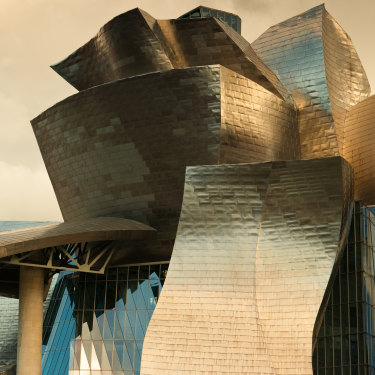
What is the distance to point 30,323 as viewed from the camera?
3178 centimetres

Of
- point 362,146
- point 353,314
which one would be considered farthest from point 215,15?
point 353,314

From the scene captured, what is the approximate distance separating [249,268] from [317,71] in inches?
472

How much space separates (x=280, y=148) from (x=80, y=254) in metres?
9.74

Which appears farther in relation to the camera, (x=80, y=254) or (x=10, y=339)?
(x=10, y=339)

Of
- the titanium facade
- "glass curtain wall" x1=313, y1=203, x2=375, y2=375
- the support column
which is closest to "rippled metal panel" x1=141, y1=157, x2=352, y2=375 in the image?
"glass curtain wall" x1=313, y1=203, x2=375, y2=375

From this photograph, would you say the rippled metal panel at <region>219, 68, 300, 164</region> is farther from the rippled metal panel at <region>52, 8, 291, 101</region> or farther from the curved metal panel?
the curved metal panel

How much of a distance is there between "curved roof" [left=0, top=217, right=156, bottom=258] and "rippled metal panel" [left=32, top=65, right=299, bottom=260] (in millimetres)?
1234

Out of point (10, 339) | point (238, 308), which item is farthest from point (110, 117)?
point (10, 339)

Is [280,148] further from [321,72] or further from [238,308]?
[238,308]

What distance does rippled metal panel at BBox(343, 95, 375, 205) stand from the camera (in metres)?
32.6

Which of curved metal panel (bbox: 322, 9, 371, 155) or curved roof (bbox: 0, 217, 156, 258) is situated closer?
curved roof (bbox: 0, 217, 156, 258)

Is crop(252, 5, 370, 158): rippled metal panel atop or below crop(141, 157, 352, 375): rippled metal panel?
atop

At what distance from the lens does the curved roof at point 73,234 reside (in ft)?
91.7

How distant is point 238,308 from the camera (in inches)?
1053
